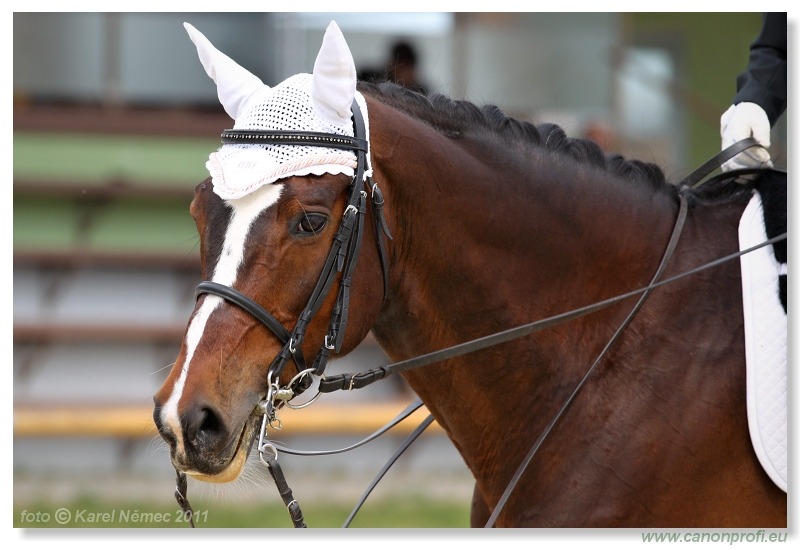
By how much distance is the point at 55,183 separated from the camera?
21.8 feet

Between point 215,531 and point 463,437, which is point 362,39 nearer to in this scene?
point 215,531

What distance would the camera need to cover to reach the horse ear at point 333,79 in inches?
83.6

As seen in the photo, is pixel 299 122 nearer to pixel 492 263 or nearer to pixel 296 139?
pixel 296 139

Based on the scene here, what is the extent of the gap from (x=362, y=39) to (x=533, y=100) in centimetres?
142

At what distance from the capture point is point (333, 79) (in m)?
2.15

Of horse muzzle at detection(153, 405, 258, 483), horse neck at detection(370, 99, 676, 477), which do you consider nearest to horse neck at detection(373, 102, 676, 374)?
horse neck at detection(370, 99, 676, 477)

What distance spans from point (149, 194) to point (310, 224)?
4.93 m

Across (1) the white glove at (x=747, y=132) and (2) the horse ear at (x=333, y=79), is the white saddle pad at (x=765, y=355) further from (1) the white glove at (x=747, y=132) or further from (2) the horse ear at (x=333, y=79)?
(2) the horse ear at (x=333, y=79)

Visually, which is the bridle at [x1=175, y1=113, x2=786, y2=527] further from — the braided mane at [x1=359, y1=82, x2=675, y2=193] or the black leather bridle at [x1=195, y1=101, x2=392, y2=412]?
the braided mane at [x1=359, y1=82, x2=675, y2=193]

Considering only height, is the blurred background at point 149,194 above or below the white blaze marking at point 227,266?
below

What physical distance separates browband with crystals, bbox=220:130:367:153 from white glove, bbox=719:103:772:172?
1.18 meters

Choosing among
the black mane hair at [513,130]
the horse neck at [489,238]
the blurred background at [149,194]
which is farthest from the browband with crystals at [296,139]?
the blurred background at [149,194]

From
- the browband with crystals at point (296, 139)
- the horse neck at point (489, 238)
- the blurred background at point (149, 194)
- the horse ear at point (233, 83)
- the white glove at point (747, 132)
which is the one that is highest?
the horse ear at point (233, 83)

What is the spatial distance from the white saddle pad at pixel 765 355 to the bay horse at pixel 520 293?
5 cm
